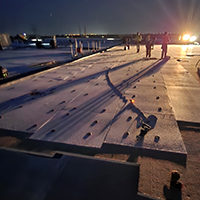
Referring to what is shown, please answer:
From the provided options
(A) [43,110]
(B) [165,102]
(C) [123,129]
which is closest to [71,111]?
(A) [43,110]

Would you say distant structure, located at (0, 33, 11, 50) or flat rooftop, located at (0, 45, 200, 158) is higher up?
distant structure, located at (0, 33, 11, 50)

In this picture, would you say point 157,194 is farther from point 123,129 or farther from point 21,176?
point 21,176

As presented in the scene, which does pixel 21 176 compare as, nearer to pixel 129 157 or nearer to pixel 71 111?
pixel 129 157

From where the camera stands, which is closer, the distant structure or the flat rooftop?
the flat rooftop

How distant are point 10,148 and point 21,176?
708 mm

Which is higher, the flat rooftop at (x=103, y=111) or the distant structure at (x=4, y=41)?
the distant structure at (x=4, y=41)

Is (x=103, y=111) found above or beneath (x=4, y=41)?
beneath

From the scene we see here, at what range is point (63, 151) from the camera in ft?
7.40

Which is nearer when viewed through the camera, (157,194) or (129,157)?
(157,194)

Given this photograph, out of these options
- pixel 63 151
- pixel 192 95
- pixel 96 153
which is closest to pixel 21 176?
pixel 63 151

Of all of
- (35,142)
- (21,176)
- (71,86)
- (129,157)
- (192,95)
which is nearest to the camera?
(21,176)

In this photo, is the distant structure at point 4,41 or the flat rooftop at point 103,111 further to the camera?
the distant structure at point 4,41

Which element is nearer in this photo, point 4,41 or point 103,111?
point 103,111

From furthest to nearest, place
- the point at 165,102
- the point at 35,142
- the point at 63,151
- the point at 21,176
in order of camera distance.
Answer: the point at 165,102 → the point at 35,142 → the point at 63,151 → the point at 21,176
